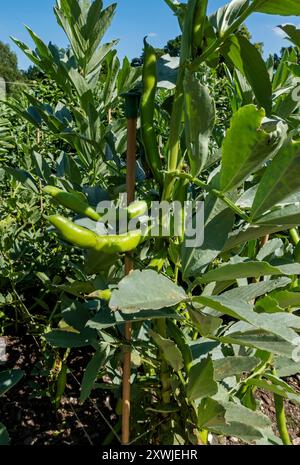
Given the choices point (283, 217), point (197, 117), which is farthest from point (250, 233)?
point (197, 117)

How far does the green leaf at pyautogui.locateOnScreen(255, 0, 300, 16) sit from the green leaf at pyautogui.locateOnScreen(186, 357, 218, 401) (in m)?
0.41

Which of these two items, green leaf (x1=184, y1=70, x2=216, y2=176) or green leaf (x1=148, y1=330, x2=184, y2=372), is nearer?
green leaf (x1=184, y1=70, x2=216, y2=176)

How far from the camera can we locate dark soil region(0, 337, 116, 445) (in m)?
1.18

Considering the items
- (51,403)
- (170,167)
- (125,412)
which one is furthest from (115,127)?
(51,403)

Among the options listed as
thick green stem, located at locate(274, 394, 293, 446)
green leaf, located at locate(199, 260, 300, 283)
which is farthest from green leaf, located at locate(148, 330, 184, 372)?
thick green stem, located at locate(274, 394, 293, 446)

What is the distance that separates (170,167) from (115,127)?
0.25m

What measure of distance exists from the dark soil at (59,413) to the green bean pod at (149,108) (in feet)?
2.43

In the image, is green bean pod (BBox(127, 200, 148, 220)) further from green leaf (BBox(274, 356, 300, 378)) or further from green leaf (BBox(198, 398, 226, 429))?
green leaf (BBox(274, 356, 300, 378))

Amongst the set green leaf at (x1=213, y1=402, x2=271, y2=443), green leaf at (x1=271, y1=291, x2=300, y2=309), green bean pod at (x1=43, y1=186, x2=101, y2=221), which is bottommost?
green leaf at (x1=213, y1=402, x2=271, y2=443)

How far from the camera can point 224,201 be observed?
0.50 metres

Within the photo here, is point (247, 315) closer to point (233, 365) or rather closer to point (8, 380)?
point (233, 365)

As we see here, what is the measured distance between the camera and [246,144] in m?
0.44

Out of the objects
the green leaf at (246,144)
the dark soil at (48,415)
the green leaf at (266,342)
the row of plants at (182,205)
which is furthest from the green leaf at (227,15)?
the dark soil at (48,415)

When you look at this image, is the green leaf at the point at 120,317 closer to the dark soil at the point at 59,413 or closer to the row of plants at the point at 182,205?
the row of plants at the point at 182,205
